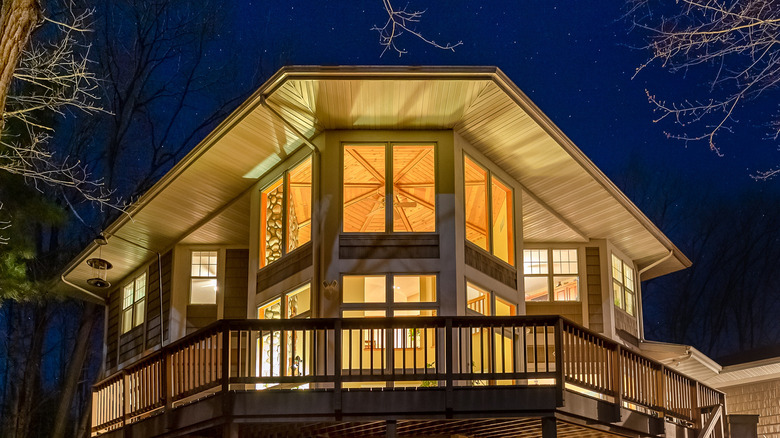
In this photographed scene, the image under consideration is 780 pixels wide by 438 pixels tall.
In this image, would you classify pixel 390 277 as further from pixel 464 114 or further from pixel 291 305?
pixel 464 114

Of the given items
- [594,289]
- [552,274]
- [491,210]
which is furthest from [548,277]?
[491,210]

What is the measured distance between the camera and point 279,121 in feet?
45.0

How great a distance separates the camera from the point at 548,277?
19.2 m

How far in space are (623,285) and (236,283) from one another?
8200 mm

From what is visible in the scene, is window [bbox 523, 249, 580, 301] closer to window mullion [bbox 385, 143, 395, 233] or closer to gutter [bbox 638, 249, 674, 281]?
gutter [bbox 638, 249, 674, 281]

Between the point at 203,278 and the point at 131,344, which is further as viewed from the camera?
the point at 131,344

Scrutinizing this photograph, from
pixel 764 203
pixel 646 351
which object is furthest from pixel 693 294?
pixel 646 351

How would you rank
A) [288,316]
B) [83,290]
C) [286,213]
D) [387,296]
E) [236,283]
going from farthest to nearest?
[83,290] → [236,283] → [286,213] → [288,316] → [387,296]

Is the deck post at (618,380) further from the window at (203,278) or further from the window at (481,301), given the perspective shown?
the window at (203,278)

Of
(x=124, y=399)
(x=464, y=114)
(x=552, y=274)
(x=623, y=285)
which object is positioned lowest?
(x=124, y=399)

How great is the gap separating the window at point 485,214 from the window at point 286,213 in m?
2.45

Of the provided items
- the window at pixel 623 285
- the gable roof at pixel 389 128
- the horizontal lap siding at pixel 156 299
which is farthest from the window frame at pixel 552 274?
the horizontal lap siding at pixel 156 299

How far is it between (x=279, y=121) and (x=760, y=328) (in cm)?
3348

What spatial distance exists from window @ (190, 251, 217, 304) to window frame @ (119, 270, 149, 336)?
1.80 meters
